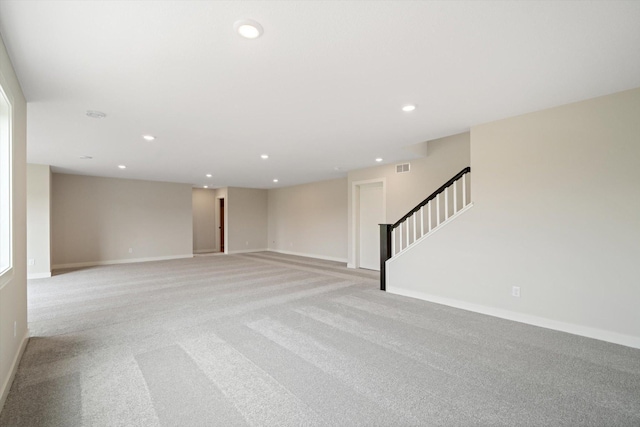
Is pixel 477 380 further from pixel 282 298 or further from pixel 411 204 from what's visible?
pixel 411 204

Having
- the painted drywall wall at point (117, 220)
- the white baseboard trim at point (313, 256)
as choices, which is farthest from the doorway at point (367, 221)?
the painted drywall wall at point (117, 220)

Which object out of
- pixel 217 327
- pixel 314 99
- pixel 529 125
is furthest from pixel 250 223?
pixel 529 125

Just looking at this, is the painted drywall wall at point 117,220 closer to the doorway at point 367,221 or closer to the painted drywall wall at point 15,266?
the doorway at point 367,221

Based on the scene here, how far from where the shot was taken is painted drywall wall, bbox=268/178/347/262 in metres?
8.89

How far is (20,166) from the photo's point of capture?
2.70 m

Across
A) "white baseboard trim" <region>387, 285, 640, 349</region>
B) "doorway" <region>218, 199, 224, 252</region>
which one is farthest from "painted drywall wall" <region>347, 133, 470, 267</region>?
"doorway" <region>218, 199, 224, 252</region>

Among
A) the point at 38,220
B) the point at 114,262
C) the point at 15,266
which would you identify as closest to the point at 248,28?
the point at 15,266

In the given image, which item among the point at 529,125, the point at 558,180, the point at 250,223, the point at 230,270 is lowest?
the point at 230,270

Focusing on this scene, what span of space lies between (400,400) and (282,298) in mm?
2879

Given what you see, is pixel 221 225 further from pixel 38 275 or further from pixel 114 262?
pixel 38 275

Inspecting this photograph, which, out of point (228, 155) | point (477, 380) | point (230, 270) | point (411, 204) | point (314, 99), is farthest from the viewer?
point (230, 270)

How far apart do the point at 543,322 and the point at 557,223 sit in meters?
1.21

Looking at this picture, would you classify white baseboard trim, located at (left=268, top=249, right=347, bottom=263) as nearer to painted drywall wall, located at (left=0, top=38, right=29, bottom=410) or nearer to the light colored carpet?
the light colored carpet

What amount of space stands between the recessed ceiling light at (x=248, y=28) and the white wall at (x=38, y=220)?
7224 millimetres
